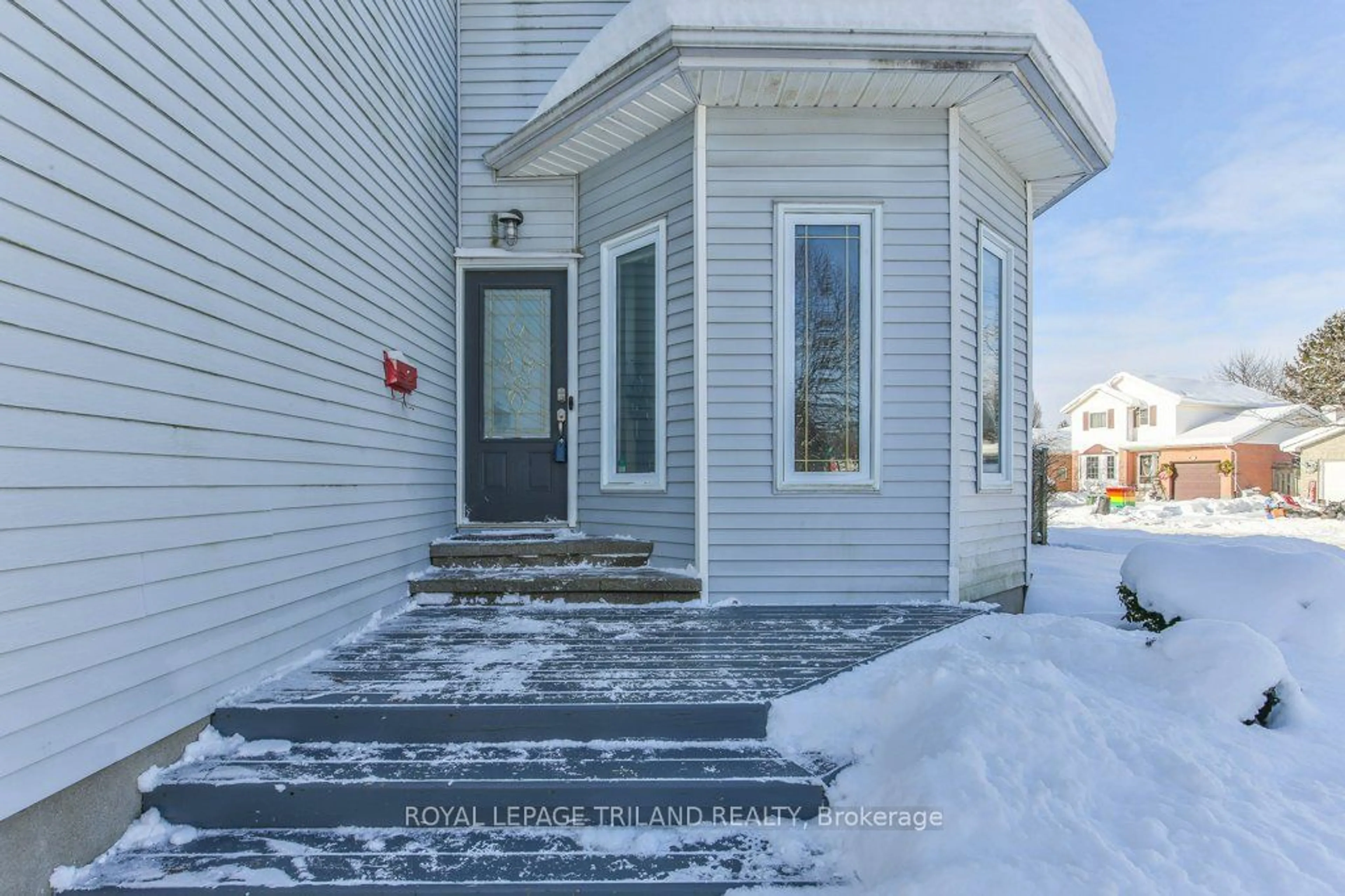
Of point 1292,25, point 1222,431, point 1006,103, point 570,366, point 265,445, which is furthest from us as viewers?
point 1222,431

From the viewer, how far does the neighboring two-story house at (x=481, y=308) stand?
1.78m

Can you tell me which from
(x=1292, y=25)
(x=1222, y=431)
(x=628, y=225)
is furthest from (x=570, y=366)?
(x=1222, y=431)

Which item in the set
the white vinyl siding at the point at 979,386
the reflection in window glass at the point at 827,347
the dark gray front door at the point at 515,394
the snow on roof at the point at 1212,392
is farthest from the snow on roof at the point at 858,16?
the snow on roof at the point at 1212,392

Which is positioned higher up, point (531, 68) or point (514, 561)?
point (531, 68)

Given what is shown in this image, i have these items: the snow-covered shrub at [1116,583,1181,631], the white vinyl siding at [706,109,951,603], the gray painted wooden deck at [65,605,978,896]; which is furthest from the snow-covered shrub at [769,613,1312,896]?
the white vinyl siding at [706,109,951,603]

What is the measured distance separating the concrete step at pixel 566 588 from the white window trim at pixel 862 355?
901 millimetres

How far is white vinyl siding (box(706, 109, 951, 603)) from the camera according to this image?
3953 millimetres

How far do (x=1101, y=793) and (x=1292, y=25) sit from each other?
11.6 meters

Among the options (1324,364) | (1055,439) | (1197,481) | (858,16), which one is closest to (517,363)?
(858,16)

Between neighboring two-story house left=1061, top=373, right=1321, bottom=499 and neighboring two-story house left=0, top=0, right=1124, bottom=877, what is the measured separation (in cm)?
2538

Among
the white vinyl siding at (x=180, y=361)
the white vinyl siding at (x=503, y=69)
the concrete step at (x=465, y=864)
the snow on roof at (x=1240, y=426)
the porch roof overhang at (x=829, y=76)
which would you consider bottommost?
the concrete step at (x=465, y=864)

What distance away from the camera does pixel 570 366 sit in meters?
4.78

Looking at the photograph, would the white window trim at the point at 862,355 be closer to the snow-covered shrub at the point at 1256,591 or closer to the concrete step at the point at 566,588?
the concrete step at the point at 566,588

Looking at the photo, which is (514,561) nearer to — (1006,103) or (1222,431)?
(1006,103)
